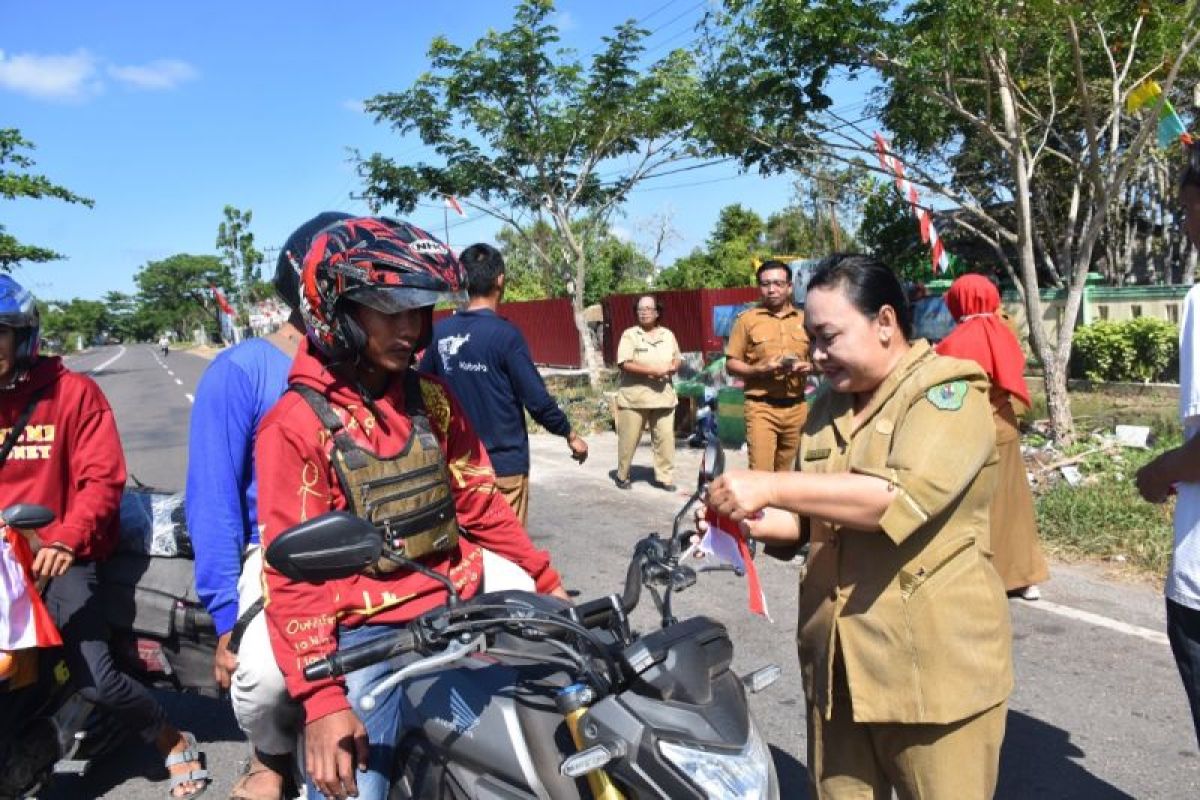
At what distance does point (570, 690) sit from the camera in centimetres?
171

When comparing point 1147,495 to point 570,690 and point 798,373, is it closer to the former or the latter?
point 570,690

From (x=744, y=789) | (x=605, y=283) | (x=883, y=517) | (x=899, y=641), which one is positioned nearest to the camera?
(x=744, y=789)

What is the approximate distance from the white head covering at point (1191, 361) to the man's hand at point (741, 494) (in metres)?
1.06

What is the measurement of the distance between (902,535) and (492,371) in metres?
2.92

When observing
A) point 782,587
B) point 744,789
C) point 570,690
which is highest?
point 570,690

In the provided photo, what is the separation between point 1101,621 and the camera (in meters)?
4.71

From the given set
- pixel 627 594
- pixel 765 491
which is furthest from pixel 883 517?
pixel 627 594

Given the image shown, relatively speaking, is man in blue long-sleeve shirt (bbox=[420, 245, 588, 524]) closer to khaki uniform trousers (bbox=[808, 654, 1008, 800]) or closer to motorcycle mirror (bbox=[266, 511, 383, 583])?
khaki uniform trousers (bbox=[808, 654, 1008, 800])

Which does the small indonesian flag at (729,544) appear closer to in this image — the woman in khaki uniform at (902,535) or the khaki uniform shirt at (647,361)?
the woman in khaki uniform at (902,535)

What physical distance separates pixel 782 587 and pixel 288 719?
11.9ft

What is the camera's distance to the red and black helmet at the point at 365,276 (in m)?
2.07

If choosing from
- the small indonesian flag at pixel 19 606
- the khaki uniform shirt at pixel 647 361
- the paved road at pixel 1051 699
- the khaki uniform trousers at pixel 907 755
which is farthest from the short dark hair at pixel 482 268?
the khaki uniform shirt at pixel 647 361

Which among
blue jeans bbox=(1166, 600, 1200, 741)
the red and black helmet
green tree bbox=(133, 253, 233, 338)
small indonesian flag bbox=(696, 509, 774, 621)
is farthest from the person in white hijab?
green tree bbox=(133, 253, 233, 338)

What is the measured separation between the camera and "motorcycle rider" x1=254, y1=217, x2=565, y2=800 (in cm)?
201
